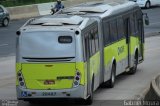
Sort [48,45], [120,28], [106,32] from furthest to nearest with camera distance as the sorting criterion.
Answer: [120,28] < [106,32] < [48,45]

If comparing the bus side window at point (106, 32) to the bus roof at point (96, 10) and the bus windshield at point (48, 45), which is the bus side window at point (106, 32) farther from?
the bus windshield at point (48, 45)

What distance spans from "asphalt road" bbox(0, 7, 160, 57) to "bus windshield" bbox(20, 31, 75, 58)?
45.2ft

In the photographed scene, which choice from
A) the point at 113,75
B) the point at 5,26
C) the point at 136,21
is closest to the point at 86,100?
the point at 113,75

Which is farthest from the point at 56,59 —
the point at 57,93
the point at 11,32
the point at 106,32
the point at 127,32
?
the point at 11,32

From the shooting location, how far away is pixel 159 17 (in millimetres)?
52688

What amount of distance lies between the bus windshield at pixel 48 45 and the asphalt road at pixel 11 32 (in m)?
13.8

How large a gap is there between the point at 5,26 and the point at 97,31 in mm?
28005

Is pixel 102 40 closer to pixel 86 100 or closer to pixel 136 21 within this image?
pixel 86 100

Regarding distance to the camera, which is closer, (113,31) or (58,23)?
(58,23)

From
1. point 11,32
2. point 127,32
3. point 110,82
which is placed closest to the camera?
point 110,82

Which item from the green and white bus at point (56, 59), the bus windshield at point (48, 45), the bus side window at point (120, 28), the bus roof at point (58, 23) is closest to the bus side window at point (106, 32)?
the bus side window at point (120, 28)

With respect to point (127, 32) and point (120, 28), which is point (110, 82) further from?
point (127, 32)

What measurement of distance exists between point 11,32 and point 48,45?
2498 centimetres

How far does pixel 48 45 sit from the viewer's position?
16.7m
